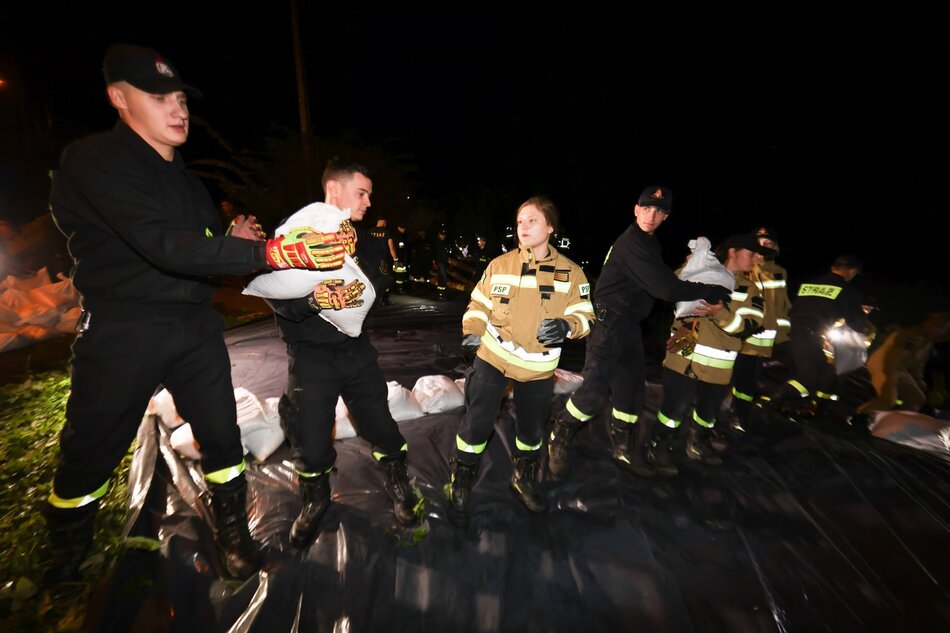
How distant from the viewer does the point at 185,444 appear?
2.99 m

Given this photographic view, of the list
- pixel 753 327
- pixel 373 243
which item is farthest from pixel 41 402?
pixel 753 327

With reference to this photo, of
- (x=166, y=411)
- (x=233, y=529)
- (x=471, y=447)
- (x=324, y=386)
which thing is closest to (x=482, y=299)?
(x=471, y=447)

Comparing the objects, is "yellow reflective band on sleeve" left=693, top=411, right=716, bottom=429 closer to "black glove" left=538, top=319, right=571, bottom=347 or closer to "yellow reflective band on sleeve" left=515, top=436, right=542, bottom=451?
"yellow reflective band on sleeve" left=515, top=436, right=542, bottom=451

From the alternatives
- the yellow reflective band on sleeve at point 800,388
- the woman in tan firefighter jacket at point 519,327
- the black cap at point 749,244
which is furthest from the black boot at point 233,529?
the yellow reflective band on sleeve at point 800,388

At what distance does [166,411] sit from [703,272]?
Result: 14.7ft

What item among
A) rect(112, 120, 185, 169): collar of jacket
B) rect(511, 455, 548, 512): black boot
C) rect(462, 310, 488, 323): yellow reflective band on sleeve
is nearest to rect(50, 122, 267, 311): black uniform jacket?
rect(112, 120, 185, 169): collar of jacket

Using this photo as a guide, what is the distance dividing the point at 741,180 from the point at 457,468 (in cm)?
1007

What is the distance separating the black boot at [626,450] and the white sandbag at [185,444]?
3.16 m

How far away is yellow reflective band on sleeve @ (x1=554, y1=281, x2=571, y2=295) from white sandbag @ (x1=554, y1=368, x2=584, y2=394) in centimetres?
198

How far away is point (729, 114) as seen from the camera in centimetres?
946

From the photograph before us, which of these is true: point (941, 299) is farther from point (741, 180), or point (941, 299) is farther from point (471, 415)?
point (471, 415)

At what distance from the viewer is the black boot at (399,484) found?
2.65 meters

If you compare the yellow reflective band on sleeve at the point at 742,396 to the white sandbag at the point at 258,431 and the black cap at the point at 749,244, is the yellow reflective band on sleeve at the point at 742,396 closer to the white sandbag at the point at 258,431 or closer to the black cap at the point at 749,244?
the black cap at the point at 749,244

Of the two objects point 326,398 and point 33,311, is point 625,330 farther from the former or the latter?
point 33,311
